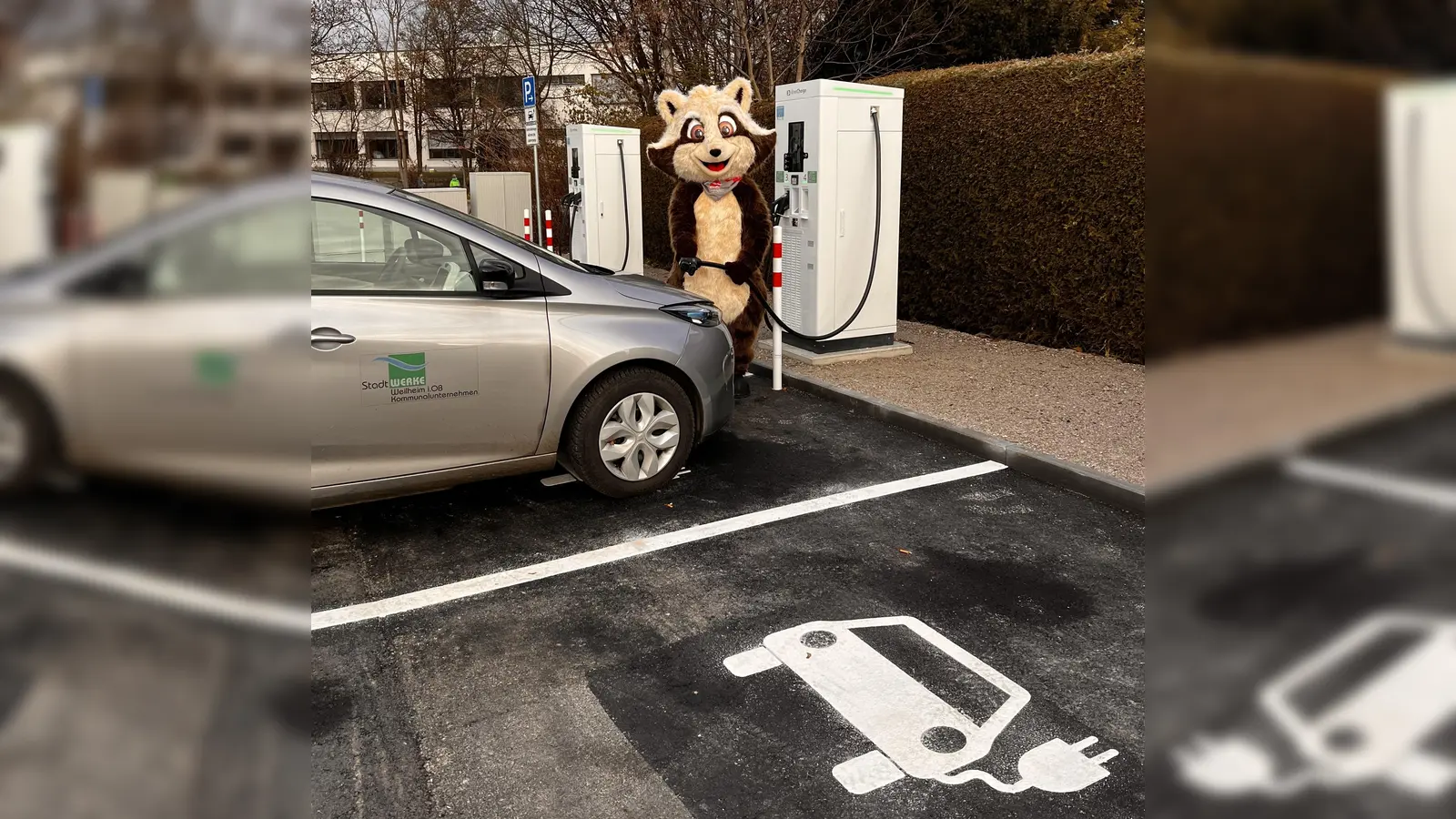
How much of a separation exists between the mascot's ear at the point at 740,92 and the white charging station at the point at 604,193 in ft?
14.4

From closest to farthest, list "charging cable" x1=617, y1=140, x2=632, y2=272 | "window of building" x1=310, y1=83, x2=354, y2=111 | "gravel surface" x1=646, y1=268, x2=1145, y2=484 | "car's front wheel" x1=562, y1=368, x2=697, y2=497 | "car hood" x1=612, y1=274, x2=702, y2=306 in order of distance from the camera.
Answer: "window of building" x1=310, y1=83, x2=354, y2=111 → "car's front wheel" x1=562, y1=368, x2=697, y2=497 → "car hood" x1=612, y1=274, x2=702, y2=306 → "gravel surface" x1=646, y1=268, x2=1145, y2=484 → "charging cable" x1=617, y1=140, x2=632, y2=272

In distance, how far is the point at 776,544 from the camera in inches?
191

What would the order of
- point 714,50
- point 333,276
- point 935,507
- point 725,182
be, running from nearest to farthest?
point 333,276, point 935,507, point 725,182, point 714,50

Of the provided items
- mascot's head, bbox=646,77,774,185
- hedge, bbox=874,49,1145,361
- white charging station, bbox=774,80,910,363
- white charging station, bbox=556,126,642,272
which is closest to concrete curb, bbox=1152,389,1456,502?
mascot's head, bbox=646,77,774,185

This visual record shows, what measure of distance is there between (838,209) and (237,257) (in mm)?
8303

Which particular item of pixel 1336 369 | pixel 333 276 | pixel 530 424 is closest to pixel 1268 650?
pixel 1336 369

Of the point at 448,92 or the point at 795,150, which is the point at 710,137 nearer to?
the point at 795,150

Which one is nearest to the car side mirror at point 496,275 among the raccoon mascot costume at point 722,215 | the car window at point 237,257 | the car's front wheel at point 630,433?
the car's front wheel at point 630,433

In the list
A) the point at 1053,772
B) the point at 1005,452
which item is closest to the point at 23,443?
the point at 1053,772

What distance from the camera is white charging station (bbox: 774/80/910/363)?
27.6ft

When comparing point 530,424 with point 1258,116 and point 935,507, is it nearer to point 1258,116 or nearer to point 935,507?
point 935,507

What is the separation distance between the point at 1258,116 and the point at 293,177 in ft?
1.51

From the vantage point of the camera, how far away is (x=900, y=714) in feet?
11.2

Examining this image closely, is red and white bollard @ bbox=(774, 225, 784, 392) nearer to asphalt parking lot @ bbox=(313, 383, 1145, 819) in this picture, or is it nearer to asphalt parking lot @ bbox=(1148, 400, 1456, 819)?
asphalt parking lot @ bbox=(313, 383, 1145, 819)
